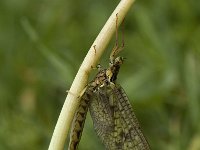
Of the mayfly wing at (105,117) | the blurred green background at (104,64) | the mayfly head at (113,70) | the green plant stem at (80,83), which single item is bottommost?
the green plant stem at (80,83)

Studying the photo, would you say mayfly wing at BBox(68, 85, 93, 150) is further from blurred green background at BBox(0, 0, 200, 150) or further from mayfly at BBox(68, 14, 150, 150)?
blurred green background at BBox(0, 0, 200, 150)

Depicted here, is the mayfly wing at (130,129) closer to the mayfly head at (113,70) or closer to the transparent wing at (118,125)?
the transparent wing at (118,125)

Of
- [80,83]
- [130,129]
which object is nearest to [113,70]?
[130,129]

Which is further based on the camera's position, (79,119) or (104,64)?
(104,64)

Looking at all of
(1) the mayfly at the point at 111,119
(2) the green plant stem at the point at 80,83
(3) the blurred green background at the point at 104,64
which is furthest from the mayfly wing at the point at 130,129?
(3) the blurred green background at the point at 104,64

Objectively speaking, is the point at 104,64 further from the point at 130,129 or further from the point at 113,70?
the point at 130,129

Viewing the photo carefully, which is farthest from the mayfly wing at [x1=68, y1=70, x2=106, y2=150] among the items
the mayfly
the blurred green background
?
the blurred green background

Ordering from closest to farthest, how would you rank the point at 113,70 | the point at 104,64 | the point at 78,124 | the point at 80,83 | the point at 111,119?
the point at 80,83 < the point at 78,124 < the point at 111,119 < the point at 113,70 < the point at 104,64
